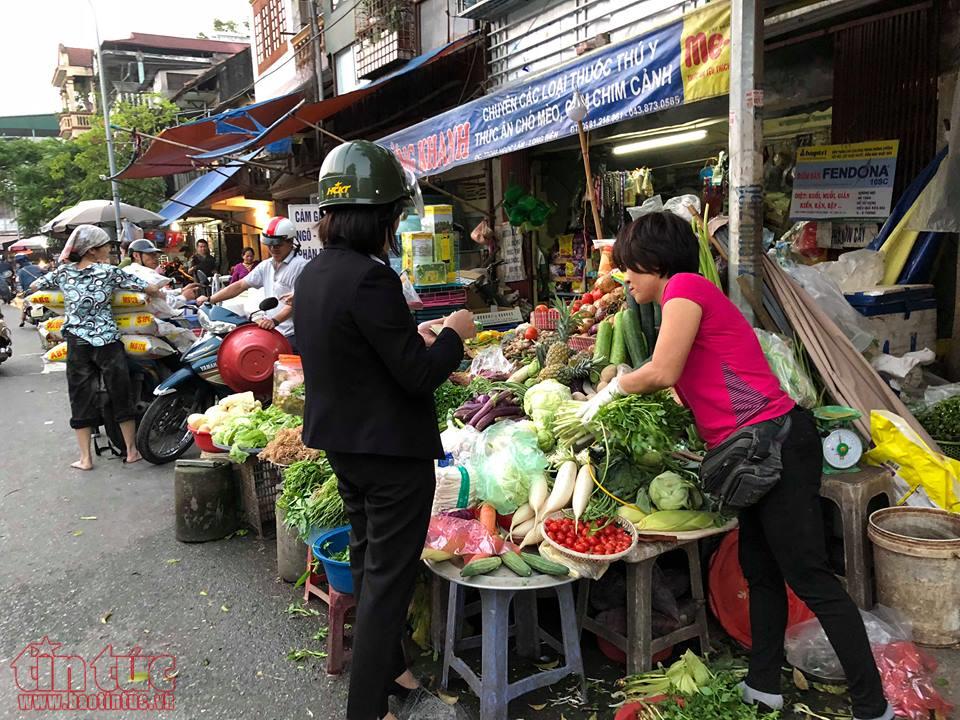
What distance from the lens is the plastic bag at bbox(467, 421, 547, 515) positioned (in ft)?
10.9

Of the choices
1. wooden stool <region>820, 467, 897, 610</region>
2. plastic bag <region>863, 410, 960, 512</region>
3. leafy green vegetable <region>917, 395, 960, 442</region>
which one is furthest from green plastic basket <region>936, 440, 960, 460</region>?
wooden stool <region>820, 467, 897, 610</region>

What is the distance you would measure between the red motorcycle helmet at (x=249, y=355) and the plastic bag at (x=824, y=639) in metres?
4.31

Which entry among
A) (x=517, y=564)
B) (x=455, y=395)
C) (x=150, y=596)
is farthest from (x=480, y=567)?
(x=150, y=596)

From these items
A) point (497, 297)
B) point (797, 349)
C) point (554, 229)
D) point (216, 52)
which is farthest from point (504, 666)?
point (216, 52)

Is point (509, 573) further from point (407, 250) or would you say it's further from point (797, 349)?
point (407, 250)

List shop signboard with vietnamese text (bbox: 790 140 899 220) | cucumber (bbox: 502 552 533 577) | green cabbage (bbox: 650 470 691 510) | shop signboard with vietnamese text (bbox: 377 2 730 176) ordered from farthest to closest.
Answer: shop signboard with vietnamese text (bbox: 790 140 899 220) → shop signboard with vietnamese text (bbox: 377 2 730 176) → green cabbage (bbox: 650 470 691 510) → cucumber (bbox: 502 552 533 577)

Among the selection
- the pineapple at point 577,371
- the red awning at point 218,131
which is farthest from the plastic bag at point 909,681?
the red awning at point 218,131

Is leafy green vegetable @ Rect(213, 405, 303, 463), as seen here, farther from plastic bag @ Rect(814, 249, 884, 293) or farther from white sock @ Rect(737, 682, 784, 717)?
plastic bag @ Rect(814, 249, 884, 293)

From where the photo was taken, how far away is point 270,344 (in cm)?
579

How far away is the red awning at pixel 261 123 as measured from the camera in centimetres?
907

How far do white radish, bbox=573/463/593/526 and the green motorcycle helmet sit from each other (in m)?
1.57

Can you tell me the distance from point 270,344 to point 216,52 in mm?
41958

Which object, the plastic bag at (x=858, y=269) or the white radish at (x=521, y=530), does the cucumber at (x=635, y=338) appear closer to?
the white radish at (x=521, y=530)

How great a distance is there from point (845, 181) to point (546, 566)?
14.7 feet
